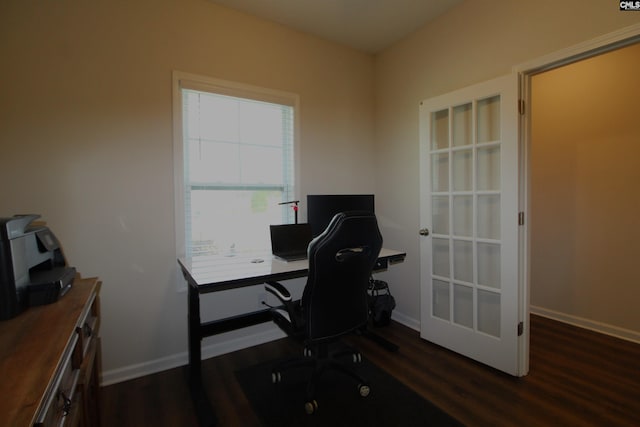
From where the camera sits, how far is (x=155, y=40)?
224cm

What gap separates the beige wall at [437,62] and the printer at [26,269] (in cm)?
268

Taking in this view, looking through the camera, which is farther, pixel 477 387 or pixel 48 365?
pixel 477 387

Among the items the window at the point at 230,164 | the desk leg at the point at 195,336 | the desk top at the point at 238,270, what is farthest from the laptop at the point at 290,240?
the desk leg at the point at 195,336

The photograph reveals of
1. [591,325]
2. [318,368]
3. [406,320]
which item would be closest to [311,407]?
[318,368]

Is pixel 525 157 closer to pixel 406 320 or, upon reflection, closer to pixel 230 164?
pixel 406 320

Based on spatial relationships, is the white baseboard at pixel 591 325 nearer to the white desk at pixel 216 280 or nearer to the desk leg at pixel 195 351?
the white desk at pixel 216 280

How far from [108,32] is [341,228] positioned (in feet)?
6.85

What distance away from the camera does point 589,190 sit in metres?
2.95

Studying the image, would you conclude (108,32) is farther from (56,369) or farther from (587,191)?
(587,191)

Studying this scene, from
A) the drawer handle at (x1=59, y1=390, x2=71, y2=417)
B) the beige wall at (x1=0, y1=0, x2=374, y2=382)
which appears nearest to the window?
the beige wall at (x1=0, y1=0, x2=374, y2=382)

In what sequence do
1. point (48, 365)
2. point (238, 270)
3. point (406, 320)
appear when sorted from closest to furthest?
point (48, 365)
point (238, 270)
point (406, 320)

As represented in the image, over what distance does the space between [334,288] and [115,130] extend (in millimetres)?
1850

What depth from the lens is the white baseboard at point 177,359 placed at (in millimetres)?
2168

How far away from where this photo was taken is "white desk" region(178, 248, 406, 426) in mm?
1801
